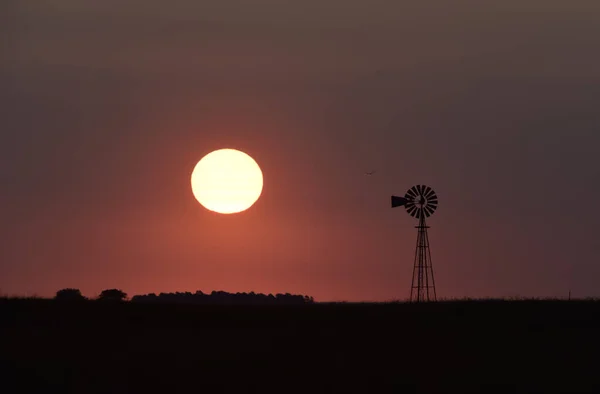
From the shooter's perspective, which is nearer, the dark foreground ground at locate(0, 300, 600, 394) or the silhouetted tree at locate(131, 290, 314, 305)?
the dark foreground ground at locate(0, 300, 600, 394)

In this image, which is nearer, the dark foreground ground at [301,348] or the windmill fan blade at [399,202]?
the dark foreground ground at [301,348]

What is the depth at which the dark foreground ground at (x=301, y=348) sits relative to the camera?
4284 centimetres

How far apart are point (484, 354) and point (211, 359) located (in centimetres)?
1030

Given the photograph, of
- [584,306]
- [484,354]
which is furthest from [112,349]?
[584,306]

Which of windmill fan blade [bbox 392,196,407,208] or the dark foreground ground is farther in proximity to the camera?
windmill fan blade [bbox 392,196,407,208]

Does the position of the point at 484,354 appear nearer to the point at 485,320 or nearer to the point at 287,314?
the point at 485,320

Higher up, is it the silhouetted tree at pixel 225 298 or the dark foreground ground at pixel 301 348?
the silhouetted tree at pixel 225 298

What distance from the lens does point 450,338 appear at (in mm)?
51625

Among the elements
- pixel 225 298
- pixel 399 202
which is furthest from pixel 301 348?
pixel 225 298

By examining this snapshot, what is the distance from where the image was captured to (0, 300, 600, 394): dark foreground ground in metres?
42.8

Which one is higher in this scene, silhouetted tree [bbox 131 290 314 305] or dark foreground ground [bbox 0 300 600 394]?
silhouetted tree [bbox 131 290 314 305]

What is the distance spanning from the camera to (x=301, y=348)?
48719 millimetres

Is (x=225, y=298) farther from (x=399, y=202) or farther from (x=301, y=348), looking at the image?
(x=301, y=348)

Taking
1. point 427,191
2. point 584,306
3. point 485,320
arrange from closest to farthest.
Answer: point 485,320 → point 584,306 → point 427,191
